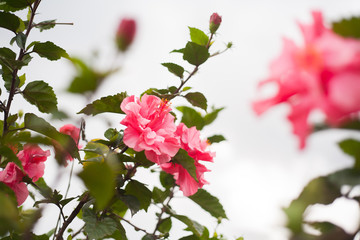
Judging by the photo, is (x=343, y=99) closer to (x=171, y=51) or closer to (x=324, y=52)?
(x=324, y=52)

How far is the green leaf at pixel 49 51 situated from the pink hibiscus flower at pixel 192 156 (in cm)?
58

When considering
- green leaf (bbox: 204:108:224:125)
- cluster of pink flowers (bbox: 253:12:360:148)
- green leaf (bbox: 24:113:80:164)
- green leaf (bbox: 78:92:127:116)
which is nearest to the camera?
cluster of pink flowers (bbox: 253:12:360:148)

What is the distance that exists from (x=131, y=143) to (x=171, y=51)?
1.59 ft

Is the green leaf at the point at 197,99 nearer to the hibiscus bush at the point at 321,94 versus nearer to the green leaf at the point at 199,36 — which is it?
the green leaf at the point at 199,36

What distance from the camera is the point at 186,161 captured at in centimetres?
120

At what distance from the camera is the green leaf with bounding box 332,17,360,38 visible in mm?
404

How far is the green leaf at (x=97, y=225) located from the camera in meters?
1.04

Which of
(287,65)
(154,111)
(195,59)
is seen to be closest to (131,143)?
(154,111)

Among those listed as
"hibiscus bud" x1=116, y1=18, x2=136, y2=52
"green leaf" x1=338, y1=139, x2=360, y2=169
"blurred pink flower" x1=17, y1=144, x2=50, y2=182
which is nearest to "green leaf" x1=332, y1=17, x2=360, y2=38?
"green leaf" x1=338, y1=139, x2=360, y2=169

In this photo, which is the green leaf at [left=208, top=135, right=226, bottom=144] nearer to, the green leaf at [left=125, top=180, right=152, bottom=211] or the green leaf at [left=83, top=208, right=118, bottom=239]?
the green leaf at [left=125, top=180, right=152, bottom=211]

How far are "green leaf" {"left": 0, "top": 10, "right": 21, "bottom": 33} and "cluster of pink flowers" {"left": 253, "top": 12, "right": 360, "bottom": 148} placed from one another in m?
1.20

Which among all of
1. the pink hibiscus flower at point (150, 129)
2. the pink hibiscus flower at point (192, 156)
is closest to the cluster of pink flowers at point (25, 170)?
the pink hibiscus flower at point (150, 129)

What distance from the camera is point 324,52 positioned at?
0.40 m

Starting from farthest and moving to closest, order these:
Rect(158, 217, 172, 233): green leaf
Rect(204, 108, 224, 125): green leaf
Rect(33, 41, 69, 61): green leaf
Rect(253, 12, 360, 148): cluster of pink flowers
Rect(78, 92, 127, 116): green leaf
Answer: Rect(204, 108, 224, 125): green leaf
Rect(158, 217, 172, 233): green leaf
Rect(33, 41, 69, 61): green leaf
Rect(78, 92, 127, 116): green leaf
Rect(253, 12, 360, 148): cluster of pink flowers
